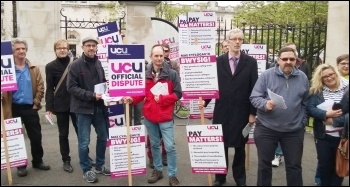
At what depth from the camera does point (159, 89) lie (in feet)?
17.3

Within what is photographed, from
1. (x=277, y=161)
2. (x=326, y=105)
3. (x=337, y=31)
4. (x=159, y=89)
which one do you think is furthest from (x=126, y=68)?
(x=337, y=31)

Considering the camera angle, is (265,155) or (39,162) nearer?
(265,155)

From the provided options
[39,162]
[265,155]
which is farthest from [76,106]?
[265,155]

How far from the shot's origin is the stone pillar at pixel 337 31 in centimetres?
783

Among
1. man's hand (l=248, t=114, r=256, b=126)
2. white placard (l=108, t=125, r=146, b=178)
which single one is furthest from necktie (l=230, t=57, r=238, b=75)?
white placard (l=108, t=125, r=146, b=178)

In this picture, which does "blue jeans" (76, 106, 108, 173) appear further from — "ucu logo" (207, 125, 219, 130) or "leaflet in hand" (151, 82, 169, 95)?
"ucu logo" (207, 125, 219, 130)

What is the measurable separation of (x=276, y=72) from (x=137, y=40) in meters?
6.91

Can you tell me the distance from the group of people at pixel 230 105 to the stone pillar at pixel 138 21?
201 inches

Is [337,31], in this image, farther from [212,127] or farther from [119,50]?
[119,50]

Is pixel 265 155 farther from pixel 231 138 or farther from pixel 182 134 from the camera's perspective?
pixel 182 134

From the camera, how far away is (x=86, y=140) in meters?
5.55

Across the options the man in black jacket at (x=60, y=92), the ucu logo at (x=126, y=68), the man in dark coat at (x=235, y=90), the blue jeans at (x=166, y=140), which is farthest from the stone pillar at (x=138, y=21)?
the man in dark coat at (x=235, y=90)

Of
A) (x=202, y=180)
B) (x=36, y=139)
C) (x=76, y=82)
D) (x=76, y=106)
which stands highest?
(x=76, y=82)

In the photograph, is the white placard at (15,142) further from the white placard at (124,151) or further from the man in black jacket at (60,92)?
the white placard at (124,151)
